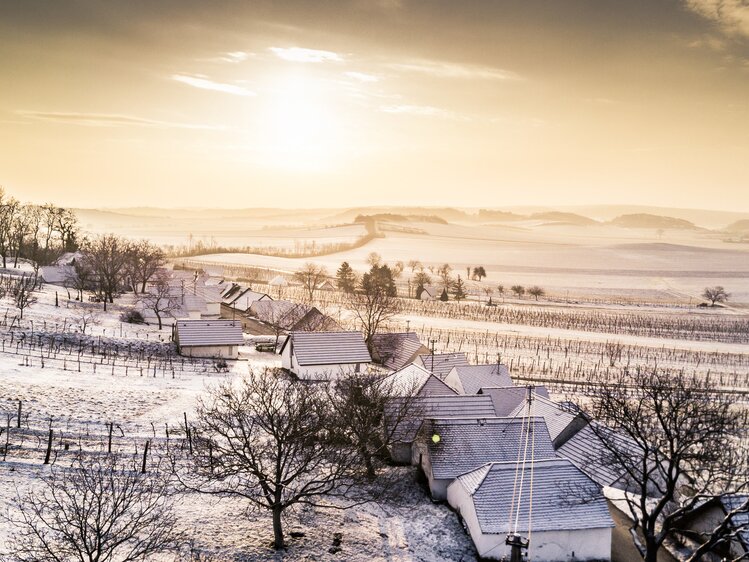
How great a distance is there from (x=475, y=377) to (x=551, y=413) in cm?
756

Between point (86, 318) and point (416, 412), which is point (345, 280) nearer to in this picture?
point (86, 318)

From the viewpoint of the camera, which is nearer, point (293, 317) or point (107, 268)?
point (293, 317)

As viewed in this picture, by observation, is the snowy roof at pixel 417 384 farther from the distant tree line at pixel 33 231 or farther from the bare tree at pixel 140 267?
the distant tree line at pixel 33 231

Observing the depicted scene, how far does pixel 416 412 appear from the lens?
93.0 ft

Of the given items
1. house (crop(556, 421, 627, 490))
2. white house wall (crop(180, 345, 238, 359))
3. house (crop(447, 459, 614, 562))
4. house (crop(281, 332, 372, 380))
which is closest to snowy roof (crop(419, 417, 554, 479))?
house (crop(556, 421, 627, 490))

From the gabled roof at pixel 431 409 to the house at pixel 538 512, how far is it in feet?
16.3

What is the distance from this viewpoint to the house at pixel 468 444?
2591 centimetres

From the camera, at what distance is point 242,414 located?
2116 centimetres

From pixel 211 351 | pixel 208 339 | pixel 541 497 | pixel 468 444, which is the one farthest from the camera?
pixel 211 351

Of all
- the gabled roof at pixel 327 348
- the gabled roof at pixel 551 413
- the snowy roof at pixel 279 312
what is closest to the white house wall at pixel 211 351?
the gabled roof at pixel 327 348

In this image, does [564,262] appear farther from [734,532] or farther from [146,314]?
[734,532]

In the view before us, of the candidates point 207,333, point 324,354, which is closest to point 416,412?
point 324,354

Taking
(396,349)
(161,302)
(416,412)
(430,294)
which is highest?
(430,294)

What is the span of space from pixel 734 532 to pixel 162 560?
18.5m
